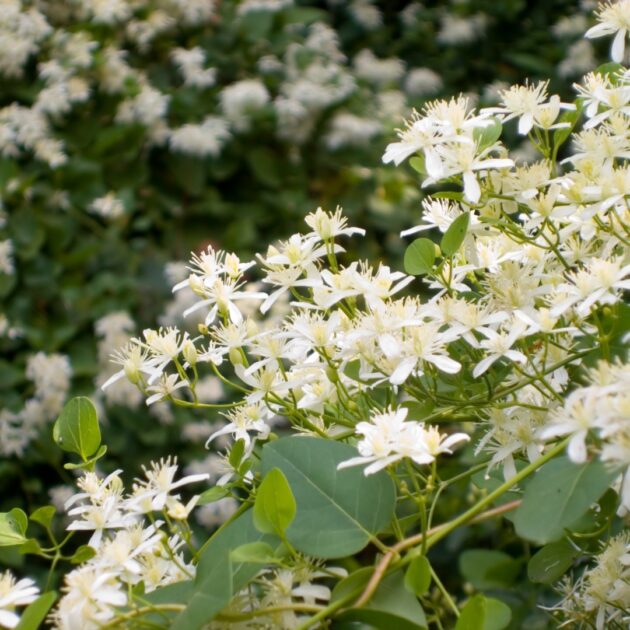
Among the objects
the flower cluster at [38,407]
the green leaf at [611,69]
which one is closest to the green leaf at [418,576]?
the green leaf at [611,69]

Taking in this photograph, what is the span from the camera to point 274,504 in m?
0.51

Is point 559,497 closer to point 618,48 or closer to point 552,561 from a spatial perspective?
point 552,561

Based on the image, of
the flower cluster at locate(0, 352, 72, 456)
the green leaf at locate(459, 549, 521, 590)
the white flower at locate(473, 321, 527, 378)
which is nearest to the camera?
the white flower at locate(473, 321, 527, 378)

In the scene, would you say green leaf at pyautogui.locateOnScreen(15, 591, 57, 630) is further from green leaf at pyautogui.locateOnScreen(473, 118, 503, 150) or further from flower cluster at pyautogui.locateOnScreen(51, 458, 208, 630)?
green leaf at pyautogui.locateOnScreen(473, 118, 503, 150)

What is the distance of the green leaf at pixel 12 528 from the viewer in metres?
0.60

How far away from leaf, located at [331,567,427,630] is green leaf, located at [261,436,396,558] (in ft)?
0.05

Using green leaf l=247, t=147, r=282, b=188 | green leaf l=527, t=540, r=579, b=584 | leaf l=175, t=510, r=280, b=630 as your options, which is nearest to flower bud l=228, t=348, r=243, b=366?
leaf l=175, t=510, r=280, b=630

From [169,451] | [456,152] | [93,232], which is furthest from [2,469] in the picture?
[456,152]

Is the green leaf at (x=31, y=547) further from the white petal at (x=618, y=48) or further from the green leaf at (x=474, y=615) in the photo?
the white petal at (x=618, y=48)

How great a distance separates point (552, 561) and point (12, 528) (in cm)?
34

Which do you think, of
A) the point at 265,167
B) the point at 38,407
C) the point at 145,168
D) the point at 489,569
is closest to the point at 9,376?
the point at 38,407

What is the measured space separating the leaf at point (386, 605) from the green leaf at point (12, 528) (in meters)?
0.20

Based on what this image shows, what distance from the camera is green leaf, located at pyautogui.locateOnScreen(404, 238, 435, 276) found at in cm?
63

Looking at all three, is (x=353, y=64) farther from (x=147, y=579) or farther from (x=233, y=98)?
(x=147, y=579)
